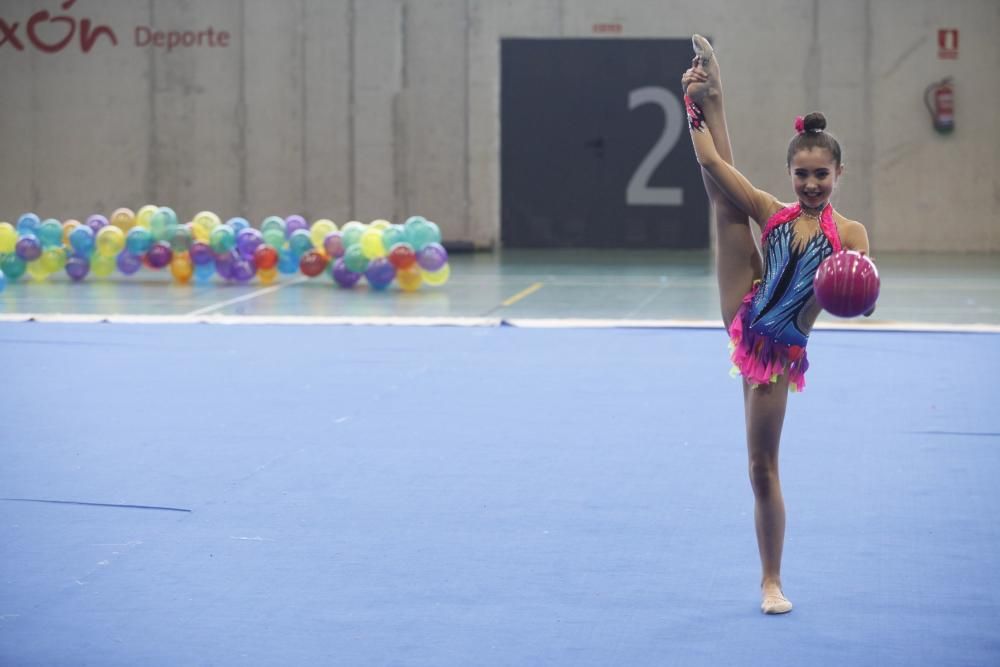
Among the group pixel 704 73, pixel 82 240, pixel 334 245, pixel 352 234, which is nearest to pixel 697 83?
pixel 704 73

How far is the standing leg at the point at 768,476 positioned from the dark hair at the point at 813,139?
0.56 m

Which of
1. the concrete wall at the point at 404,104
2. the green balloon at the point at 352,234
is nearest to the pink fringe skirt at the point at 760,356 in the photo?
the green balloon at the point at 352,234

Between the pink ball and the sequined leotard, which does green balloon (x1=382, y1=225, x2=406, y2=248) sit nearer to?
the sequined leotard

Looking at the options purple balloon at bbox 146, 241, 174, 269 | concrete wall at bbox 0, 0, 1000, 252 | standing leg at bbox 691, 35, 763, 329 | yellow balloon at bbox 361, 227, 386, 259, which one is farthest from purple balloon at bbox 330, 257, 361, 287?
standing leg at bbox 691, 35, 763, 329

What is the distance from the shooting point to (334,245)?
39.2 feet

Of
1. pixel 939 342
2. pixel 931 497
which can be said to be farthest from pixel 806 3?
pixel 931 497

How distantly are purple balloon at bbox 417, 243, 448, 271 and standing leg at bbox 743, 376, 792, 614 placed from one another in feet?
25.9

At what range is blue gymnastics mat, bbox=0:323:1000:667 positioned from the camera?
3383 mm

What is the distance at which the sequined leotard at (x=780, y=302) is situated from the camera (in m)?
3.53

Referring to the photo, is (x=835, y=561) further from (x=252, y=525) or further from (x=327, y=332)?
(x=327, y=332)

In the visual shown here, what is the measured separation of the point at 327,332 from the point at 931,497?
498 cm

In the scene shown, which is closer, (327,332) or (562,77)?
(327,332)

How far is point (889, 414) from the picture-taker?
245 inches

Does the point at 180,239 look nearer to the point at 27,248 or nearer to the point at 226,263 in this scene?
the point at 226,263
